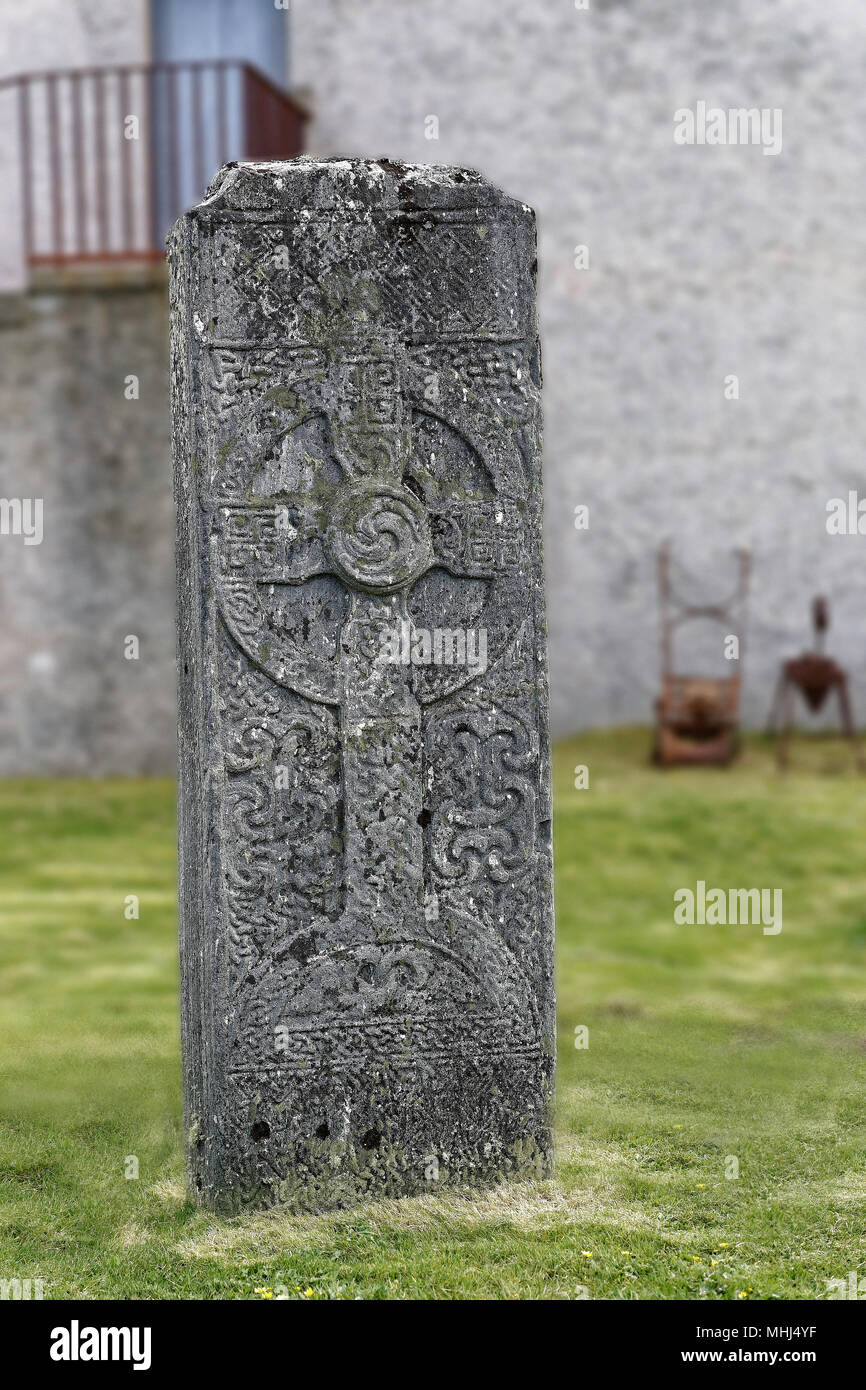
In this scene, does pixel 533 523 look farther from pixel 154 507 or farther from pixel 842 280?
pixel 842 280

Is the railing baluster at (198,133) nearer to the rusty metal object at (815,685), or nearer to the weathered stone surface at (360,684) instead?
the rusty metal object at (815,685)

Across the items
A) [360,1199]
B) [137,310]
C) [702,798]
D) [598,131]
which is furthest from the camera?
[598,131]

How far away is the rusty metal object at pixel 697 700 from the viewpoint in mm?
9195

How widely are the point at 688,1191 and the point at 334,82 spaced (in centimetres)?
834

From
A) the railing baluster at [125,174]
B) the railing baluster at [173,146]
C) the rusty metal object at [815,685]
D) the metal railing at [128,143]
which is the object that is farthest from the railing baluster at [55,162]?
the rusty metal object at [815,685]

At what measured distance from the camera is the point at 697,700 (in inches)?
362

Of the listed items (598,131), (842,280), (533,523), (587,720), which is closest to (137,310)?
(598,131)

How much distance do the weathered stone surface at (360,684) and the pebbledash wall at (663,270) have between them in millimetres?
6429

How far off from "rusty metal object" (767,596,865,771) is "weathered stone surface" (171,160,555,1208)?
5.72 meters

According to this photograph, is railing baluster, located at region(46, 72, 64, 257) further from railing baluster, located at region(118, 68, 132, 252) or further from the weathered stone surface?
the weathered stone surface

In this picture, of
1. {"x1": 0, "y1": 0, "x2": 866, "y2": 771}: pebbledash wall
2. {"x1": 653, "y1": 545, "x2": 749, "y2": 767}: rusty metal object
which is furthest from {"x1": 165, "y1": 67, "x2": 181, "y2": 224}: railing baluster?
{"x1": 653, "y1": 545, "x2": 749, "y2": 767}: rusty metal object

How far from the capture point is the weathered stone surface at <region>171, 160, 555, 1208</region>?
11.5 feet

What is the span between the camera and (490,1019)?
3670 mm

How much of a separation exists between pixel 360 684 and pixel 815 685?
6.39m
